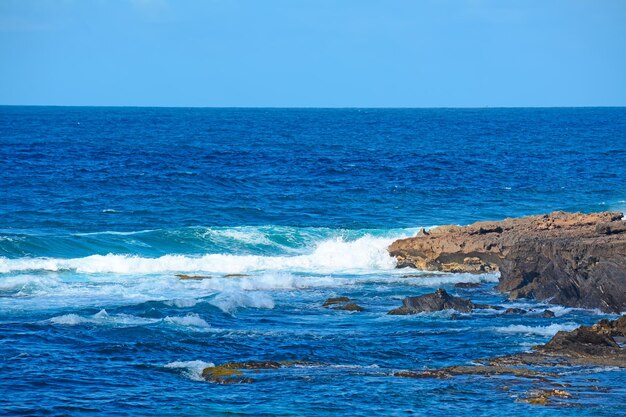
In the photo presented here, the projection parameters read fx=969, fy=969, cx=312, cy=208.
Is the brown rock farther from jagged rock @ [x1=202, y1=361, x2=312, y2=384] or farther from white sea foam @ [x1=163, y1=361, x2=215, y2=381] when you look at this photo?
→ white sea foam @ [x1=163, y1=361, x2=215, y2=381]

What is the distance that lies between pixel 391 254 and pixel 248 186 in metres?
22.3

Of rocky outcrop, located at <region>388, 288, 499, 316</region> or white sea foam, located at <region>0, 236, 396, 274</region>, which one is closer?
rocky outcrop, located at <region>388, 288, 499, 316</region>

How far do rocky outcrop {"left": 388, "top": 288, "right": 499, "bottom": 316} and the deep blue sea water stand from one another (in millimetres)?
578

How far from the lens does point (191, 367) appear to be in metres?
21.0

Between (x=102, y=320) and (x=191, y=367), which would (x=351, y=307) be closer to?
(x=102, y=320)

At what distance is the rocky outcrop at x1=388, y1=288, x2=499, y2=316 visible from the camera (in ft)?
89.6

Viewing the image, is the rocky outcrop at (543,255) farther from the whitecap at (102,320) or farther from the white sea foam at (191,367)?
the white sea foam at (191,367)

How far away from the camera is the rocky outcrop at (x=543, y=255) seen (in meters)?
27.6

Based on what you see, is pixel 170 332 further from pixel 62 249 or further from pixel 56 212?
pixel 56 212

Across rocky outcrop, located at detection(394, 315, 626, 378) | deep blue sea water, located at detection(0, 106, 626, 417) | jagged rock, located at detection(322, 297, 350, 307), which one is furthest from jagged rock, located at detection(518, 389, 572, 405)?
jagged rock, located at detection(322, 297, 350, 307)

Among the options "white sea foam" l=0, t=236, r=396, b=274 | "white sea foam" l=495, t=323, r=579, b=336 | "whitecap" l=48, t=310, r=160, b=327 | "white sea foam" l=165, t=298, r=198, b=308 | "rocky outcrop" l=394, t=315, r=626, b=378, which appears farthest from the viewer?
"white sea foam" l=0, t=236, r=396, b=274

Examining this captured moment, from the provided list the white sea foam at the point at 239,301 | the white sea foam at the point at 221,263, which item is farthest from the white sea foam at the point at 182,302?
the white sea foam at the point at 221,263

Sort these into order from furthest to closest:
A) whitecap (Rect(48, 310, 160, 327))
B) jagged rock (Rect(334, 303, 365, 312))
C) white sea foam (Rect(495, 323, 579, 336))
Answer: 1. jagged rock (Rect(334, 303, 365, 312))
2. whitecap (Rect(48, 310, 160, 327))
3. white sea foam (Rect(495, 323, 579, 336))

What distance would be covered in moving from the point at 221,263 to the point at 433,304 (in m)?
12.8
